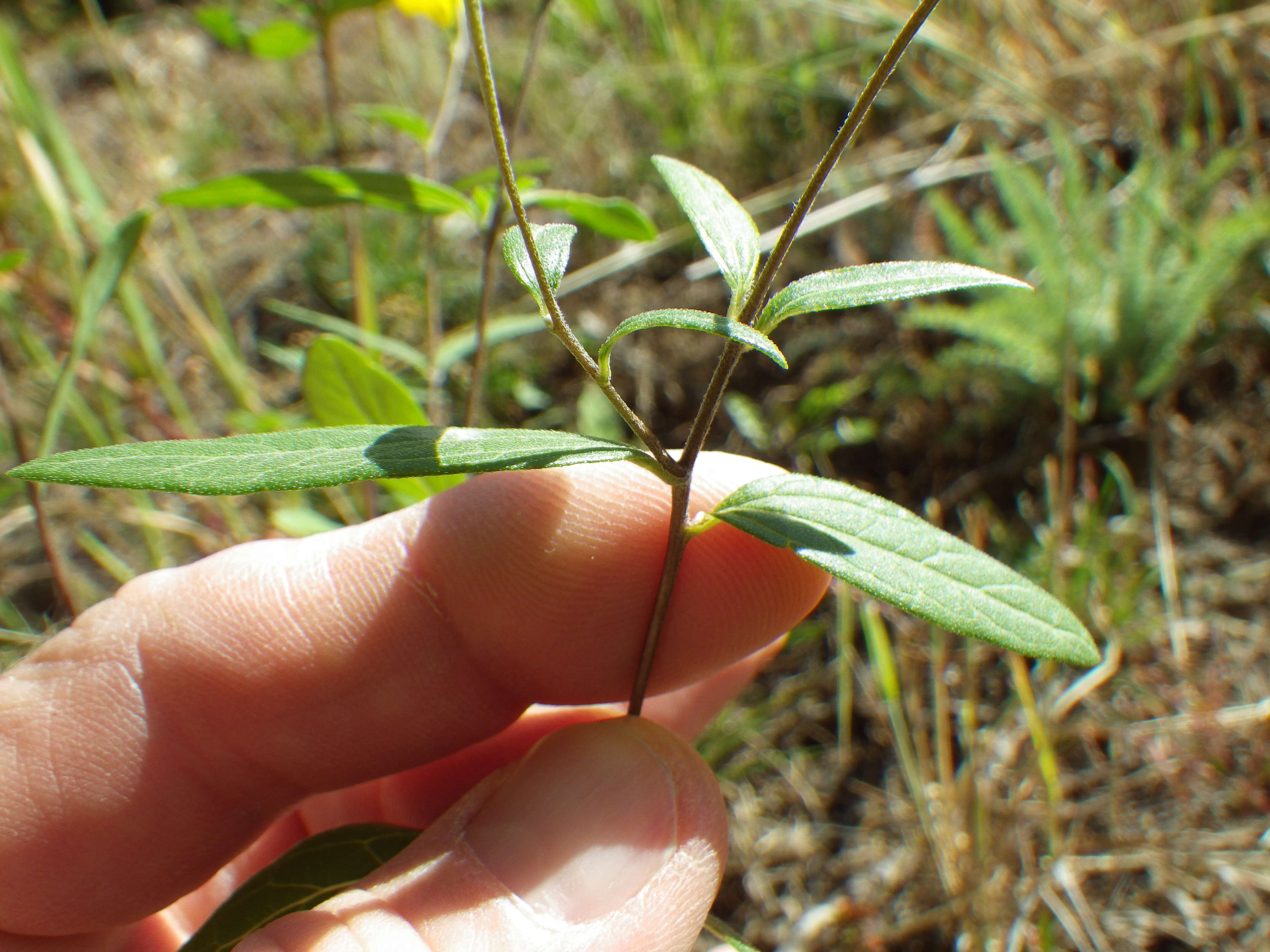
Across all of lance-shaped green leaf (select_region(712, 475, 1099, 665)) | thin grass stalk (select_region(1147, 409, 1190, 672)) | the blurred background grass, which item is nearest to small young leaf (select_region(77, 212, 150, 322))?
the blurred background grass

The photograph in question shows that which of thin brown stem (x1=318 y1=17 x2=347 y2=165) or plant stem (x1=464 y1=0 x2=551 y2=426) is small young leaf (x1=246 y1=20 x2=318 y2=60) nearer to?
thin brown stem (x1=318 y1=17 x2=347 y2=165)

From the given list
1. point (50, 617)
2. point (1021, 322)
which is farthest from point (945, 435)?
point (50, 617)

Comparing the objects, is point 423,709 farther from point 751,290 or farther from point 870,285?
point 870,285

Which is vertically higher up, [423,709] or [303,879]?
[423,709]

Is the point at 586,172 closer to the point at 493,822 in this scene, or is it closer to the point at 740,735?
the point at 740,735

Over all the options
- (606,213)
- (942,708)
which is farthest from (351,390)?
(942,708)
